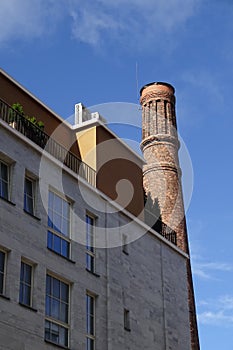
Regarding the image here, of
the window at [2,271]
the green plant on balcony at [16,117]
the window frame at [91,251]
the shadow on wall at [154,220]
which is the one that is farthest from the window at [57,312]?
the shadow on wall at [154,220]

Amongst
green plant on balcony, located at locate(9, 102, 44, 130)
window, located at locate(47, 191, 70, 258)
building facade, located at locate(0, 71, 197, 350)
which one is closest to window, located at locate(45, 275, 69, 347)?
building facade, located at locate(0, 71, 197, 350)

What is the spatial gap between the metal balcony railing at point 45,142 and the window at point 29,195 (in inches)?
61.8

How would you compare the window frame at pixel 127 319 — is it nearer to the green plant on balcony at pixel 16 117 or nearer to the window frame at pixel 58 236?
the window frame at pixel 58 236

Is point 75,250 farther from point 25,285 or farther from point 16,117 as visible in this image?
point 16,117

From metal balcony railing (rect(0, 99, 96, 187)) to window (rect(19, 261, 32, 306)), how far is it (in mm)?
4316

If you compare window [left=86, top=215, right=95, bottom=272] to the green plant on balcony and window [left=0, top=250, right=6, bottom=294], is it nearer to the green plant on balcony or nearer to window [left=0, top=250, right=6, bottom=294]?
the green plant on balcony

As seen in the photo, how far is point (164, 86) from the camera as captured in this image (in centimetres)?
4631

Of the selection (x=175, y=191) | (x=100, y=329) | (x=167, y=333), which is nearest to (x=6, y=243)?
(x=100, y=329)

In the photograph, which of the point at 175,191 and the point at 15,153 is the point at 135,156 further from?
the point at 175,191

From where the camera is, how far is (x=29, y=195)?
66.6ft

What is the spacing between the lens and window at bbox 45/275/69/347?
754 inches

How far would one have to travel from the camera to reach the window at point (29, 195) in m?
20.0

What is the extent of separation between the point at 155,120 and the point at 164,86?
3.05 meters

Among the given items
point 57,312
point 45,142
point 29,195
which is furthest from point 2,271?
point 45,142
